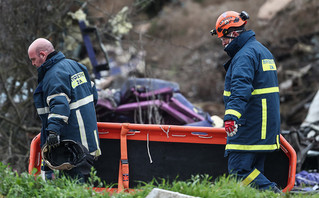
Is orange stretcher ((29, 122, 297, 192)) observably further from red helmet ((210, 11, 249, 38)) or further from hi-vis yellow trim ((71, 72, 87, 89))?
red helmet ((210, 11, 249, 38))

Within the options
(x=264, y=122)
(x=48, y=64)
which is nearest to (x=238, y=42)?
(x=264, y=122)

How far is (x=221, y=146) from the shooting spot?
4770 millimetres

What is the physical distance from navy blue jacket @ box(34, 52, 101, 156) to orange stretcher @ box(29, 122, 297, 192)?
13.5 inches

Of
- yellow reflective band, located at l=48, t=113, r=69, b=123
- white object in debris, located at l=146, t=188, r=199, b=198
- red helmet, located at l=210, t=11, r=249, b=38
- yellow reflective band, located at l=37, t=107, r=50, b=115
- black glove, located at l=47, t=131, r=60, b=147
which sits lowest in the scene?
white object in debris, located at l=146, t=188, r=199, b=198

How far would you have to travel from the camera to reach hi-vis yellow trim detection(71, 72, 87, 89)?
14.8ft

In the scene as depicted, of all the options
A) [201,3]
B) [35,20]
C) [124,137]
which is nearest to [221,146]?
[124,137]

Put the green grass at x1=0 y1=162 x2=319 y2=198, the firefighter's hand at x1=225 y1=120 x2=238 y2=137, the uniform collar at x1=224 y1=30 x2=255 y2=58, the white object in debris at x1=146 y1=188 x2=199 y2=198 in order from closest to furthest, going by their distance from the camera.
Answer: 1. the white object in debris at x1=146 y1=188 x2=199 y2=198
2. the green grass at x1=0 y1=162 x2=319 y2=198
3. the firefighter's hand at x1=225 y1=120 x2=238 y2=137
4. the uniform collar at x1=224 y1=30 x2=255 y2=58

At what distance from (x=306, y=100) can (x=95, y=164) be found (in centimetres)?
690

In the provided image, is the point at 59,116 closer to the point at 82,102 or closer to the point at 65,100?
the point at 65,100

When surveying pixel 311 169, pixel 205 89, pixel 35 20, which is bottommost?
pixel 311 169

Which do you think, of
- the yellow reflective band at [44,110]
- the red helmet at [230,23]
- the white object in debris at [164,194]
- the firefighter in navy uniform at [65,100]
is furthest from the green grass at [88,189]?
the red helmet at [230,23]

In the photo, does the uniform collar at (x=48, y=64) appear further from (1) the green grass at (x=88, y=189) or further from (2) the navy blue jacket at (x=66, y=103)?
(1) the green grass at (x=88, y=189)

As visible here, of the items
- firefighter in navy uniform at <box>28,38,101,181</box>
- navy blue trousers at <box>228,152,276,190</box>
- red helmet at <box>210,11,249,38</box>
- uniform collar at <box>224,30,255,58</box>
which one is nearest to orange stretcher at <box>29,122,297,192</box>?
firefighter in navy uniform at <box>28,38,101,181</box>

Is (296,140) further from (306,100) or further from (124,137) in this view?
(306,100)
